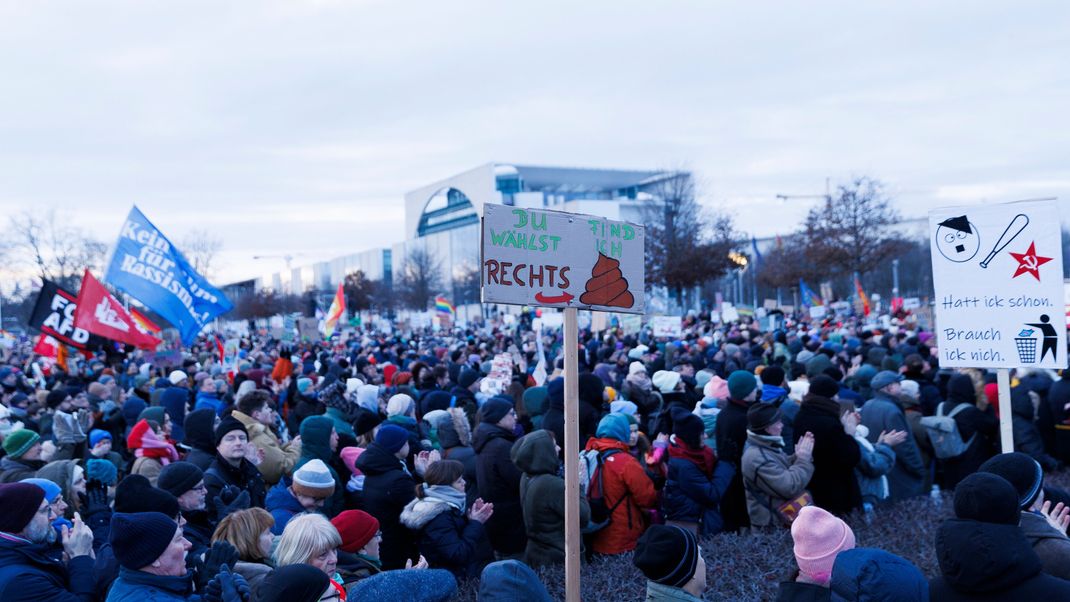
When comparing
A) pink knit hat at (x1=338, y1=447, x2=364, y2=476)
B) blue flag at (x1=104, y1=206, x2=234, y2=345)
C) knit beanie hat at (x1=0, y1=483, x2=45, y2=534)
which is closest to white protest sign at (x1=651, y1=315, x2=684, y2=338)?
blue flag at (x1=104, y1=206, x2=234, y2=345)

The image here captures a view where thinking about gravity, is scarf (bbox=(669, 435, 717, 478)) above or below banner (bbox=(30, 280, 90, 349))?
below

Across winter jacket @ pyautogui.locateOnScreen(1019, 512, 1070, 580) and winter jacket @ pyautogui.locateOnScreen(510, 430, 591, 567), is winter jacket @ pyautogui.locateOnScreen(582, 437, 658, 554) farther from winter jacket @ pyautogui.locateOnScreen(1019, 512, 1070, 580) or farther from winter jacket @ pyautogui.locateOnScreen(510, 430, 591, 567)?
winter jacket @ pyautogui.locateOnScreen(1019, 512, 1070, 580)

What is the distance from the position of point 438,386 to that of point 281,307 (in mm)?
85632

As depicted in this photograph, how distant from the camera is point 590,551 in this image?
6.88 meters

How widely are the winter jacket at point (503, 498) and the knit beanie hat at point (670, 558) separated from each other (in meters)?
3.02

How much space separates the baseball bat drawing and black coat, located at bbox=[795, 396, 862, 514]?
5.44 feet

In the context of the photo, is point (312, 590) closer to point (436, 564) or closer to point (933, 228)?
point (436, 564)

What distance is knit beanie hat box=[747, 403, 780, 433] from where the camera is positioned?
6.36 meters

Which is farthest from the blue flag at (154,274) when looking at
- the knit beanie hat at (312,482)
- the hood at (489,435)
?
the knit beanie hat at (312,482)

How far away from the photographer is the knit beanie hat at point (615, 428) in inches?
262

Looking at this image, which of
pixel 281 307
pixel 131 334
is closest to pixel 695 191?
pixel 131 334

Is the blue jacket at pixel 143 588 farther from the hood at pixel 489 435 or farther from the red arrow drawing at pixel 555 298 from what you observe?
the hood at pixel 489 435

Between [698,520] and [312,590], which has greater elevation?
[312,590]

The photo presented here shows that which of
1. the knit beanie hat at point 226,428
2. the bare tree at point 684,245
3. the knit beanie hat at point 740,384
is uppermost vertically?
the bare tree at point 684,245
